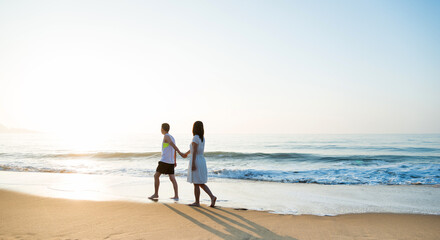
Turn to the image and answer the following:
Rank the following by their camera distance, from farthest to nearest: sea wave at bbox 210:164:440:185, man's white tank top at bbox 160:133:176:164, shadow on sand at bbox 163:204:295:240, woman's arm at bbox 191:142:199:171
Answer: sea wave at bbox 210:164:440:185 < man's white tank top at bbox 160:133:176:164 < woman's arm at bbox 191:142:199:171 < shadow on sand at bbox 163:204:295:240

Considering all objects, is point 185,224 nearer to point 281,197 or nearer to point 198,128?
point 198,128

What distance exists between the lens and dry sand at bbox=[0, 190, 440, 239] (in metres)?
4.26

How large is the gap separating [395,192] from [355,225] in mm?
4882

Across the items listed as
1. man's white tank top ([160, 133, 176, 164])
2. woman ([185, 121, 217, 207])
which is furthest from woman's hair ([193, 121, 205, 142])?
man's white tank top ([160, 133, 176, 164])

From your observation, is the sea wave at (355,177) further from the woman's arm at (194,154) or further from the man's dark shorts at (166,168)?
the woman's arm at (194,154)

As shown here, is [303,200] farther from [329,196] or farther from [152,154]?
[152,154]

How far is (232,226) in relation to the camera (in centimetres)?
468

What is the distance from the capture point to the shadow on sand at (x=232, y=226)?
4180mm

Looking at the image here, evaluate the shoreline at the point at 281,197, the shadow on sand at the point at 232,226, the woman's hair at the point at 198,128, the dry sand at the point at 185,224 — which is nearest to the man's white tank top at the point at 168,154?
the shoreline at the point at 281,197

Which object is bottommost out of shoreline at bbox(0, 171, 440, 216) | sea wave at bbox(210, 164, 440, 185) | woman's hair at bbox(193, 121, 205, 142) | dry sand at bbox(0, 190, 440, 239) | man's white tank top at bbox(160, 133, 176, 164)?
sea wave at bbox(210, 164, 440, 185)

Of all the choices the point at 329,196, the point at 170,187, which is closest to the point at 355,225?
the point at 329,196

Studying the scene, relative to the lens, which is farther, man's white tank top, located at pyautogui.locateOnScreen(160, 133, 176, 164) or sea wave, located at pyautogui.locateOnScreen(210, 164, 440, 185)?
sea wave, located at pyautogui.locateOnScreen(210, 164, 440, 185)

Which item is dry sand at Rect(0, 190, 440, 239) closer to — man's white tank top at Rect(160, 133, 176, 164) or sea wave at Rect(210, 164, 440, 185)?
man's white tank top at Rect(160, 133, 176, 164)

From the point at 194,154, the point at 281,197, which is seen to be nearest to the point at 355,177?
the point at 281,197
